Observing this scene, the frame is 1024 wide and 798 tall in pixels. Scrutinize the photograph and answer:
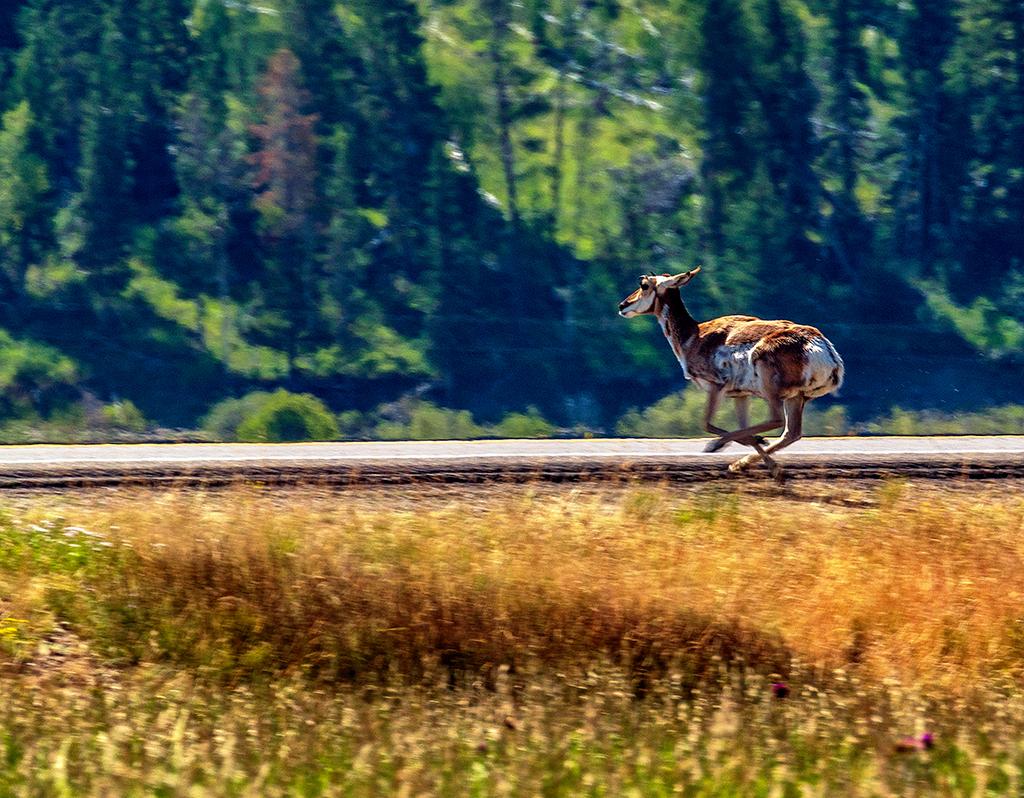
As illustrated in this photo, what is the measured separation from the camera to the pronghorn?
47.2 feet

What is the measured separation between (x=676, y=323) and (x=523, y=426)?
30114 millimetres

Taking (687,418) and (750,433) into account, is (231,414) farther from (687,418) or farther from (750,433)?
(750,433)

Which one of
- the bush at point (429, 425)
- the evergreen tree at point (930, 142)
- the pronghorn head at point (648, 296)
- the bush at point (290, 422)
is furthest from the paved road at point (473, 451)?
the evergreen tree at point (930, 142)

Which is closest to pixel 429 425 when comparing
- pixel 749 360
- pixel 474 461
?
pixel 474 461

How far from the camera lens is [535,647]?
899 centimetres

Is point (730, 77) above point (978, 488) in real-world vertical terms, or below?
above

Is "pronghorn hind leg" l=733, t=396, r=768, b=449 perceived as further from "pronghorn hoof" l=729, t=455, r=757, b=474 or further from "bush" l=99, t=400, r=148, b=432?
"bush" l=99, t=400, r=148, b=432

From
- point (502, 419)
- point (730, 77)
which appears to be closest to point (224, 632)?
point (502, 419)

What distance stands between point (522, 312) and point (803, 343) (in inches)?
1487

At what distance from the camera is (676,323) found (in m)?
15.1

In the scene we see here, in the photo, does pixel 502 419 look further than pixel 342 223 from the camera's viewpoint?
No

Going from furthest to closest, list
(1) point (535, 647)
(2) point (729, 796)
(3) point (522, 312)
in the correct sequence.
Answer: (3) point (522, 312), (1) point (535, 647), (2) point (729, 796)

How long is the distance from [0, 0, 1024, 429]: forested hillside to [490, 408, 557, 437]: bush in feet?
4.19

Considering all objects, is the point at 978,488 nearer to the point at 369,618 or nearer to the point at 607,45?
the point at 369,618
